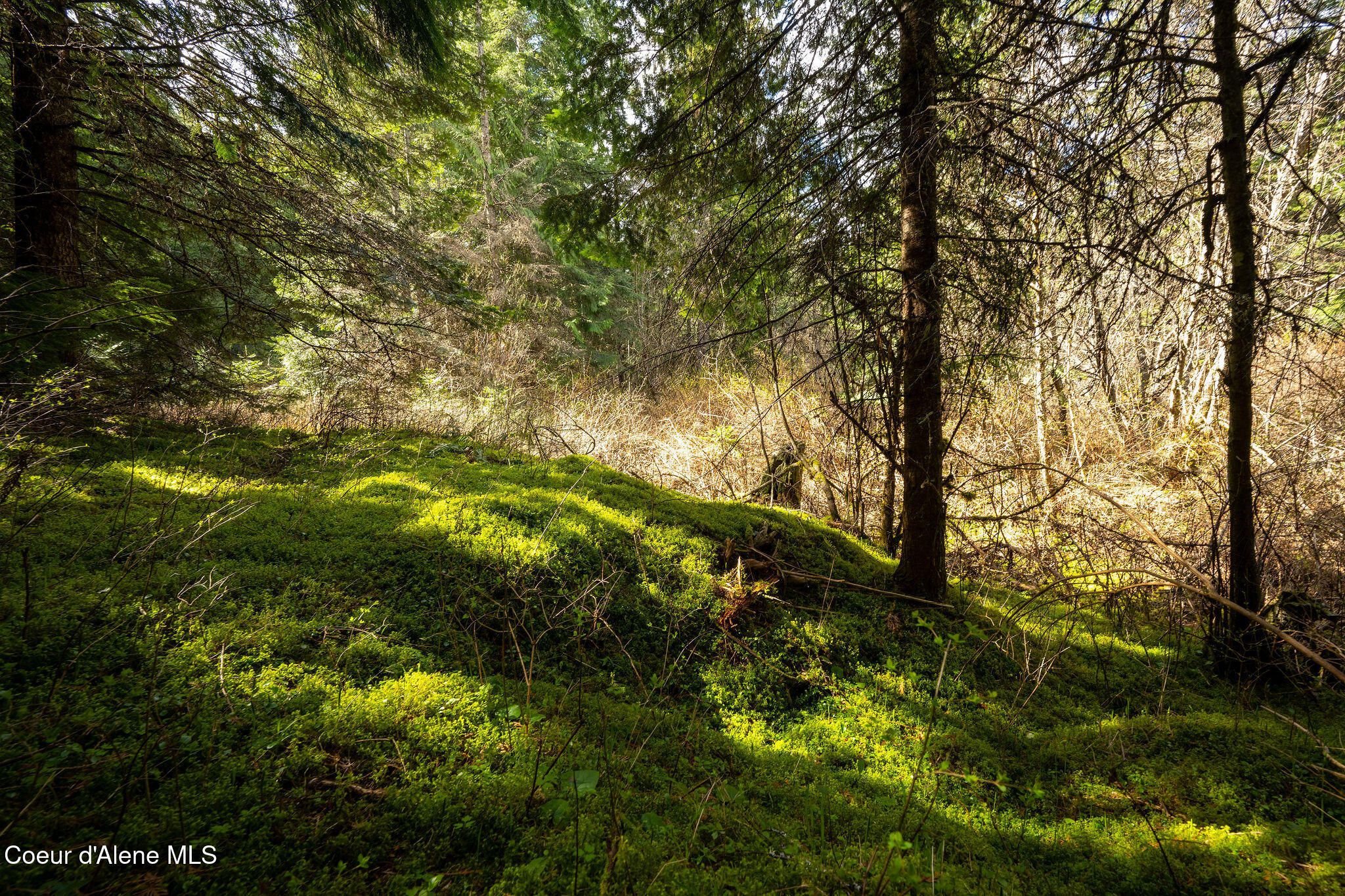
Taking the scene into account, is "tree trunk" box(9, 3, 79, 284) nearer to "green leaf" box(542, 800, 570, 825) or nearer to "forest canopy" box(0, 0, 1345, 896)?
"forest canopy" box(0, 0, 1345, 896)

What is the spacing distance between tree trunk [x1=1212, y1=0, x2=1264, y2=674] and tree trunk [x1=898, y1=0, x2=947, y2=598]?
131 cm

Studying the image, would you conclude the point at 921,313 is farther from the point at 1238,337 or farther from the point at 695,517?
the point at 695,517

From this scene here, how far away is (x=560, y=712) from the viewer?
7.16ft

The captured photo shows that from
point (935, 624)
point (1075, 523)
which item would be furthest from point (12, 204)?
point (1075, 523)

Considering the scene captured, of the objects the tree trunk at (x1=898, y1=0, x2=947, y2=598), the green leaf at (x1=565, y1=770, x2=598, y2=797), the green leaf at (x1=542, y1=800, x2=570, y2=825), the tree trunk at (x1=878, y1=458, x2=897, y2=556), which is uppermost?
the tree trunk at (x1=898, y1=0, x2=947, y2=598)

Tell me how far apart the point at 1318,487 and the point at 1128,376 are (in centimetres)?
382

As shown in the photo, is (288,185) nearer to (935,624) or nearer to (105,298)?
(105,298)

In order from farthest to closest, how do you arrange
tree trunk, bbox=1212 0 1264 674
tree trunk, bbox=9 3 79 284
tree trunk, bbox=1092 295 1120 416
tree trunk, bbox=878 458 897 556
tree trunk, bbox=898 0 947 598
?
tree trunk, bbox=878 458 897 556 → tree trunk, bbox=9 3 79 284 → tree trunk, bbox=1092 295 1120 416 → tree trunk, bbox=898 0 947 598 → tree trunk, bbox=1212 0 1264 674

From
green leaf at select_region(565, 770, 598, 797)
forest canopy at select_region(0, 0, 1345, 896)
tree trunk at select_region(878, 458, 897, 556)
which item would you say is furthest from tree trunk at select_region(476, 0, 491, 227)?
green leaf at select_region(565, 770, 598, 797)

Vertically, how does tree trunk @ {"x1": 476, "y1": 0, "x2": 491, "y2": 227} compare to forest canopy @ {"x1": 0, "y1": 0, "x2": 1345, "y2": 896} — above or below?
above

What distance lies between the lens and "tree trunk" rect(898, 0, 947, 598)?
106 inches

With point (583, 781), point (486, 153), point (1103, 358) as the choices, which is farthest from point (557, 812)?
point (486, 153)

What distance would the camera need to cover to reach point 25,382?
3.22m

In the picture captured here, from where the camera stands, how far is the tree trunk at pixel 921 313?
8.86ft
